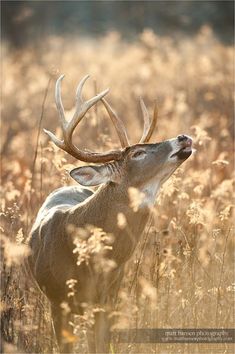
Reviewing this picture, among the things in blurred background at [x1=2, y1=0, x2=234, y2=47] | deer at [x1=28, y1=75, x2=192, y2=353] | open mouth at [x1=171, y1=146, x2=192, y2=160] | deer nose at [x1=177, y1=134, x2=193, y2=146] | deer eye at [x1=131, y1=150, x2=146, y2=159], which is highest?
blurred background at [x1=2, y1=0, x2=234, y2=47]

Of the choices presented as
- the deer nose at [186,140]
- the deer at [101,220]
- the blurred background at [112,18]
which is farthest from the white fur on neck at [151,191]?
the blurred background at [112,18]

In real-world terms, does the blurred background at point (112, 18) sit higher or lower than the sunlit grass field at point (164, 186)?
higher

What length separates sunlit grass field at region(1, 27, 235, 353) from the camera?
701 centimetres

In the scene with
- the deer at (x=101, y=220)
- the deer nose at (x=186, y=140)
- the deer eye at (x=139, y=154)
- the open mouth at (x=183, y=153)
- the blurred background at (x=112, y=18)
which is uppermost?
the blurred background at (x=112, y=18)

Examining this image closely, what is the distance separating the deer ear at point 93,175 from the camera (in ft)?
23.1

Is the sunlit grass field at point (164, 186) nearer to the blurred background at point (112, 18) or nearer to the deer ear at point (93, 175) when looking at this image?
the deer ear at point (93, 175)

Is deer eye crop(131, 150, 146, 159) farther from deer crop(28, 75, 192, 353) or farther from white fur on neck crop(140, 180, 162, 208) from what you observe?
white fur on neck crop(140, 180, 162, 208)

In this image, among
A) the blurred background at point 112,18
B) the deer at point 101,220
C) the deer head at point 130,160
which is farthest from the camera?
the blurred background at point 112,18

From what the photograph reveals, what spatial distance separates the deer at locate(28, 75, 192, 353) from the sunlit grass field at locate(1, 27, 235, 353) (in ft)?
0.46

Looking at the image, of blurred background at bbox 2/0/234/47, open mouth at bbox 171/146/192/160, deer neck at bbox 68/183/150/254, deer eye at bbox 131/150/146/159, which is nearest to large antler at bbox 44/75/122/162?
deer eye at bbox 131/150/146/159

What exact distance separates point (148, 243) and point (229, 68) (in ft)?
31.3

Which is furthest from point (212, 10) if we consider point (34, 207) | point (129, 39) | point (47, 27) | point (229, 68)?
point (34, 207)

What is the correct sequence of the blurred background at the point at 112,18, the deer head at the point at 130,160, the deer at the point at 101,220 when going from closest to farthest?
the deer at the point at 101,220, the deer head at the point at 130,160, the blurred background at the point at 112,18

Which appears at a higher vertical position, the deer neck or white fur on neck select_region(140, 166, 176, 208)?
white fur on neck select_region(140, 166, 176, 208)
